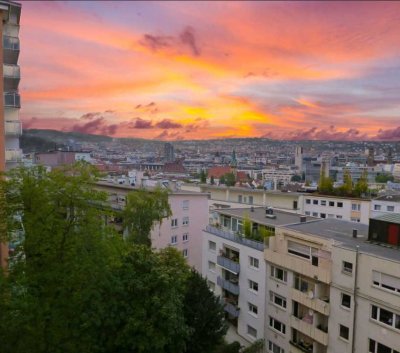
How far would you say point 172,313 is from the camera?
15.1m

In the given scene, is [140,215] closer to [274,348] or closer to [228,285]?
[228,285]

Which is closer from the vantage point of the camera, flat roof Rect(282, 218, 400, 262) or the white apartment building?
flat roof Rect(282, 218, 400, 262)

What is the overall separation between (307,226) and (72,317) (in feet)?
50.5

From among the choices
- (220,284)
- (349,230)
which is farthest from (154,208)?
(349,230)

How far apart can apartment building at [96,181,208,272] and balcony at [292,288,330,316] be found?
1889 centimetres

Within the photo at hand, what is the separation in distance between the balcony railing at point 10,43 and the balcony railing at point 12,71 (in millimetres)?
1247

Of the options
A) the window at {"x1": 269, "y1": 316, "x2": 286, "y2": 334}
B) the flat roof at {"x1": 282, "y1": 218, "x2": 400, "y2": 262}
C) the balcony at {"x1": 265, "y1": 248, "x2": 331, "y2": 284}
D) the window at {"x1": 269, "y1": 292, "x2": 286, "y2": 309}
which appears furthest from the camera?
the window at {"x1": 269, "y1": 292, "x2": 286, "y2": 309}

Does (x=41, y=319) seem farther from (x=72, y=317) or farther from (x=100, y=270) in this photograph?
(x=100, y=270)

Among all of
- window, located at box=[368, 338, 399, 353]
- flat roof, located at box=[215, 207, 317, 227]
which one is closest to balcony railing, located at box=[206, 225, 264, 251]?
flat roof, located at box=[215, 207, 317, 227]

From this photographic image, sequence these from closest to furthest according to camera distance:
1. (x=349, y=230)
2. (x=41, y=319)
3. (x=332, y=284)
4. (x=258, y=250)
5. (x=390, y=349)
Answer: (x=41, y=319) → (x=390, y=349) → (x=332, y=284) → (x=349, y=230) → (x=258, y=250)

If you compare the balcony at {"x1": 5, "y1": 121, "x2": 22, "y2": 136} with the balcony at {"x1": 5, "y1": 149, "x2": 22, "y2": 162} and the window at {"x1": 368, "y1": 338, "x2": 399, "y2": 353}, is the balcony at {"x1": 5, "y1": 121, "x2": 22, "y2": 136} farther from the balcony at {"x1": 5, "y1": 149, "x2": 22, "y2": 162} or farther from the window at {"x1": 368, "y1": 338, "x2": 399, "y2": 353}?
the window at {"x1": 368, "y1": 338, "x2": 399, "y2": 353}

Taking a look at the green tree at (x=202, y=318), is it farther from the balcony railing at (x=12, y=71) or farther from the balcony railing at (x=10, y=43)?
the balcony railing at (x=10, y=43)

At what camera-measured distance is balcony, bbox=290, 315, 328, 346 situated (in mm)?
19594

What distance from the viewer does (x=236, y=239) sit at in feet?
88.8
